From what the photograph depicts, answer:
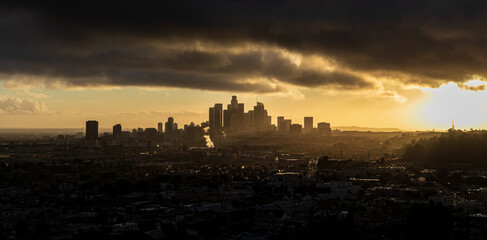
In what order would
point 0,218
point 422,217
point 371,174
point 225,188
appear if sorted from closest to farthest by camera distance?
point 422,217, point 0,218, point 225,188, point 371,174

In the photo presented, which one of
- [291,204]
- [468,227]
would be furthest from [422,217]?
[291,204]

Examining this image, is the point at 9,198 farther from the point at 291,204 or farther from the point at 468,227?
the point at 468,227

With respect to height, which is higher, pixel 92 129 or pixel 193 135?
pixel 92 129

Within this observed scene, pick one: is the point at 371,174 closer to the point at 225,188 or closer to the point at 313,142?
the point at 225,188

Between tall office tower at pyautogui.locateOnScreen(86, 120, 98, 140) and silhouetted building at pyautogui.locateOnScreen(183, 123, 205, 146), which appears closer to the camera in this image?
tall office tower at pyautogui.locateOnScreen(86, 120, 98, 140)

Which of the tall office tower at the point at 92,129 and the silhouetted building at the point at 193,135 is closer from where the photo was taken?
the tall office tower at the point at 92,129

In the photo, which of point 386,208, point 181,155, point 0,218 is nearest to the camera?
point 0,218

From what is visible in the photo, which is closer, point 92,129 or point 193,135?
point 92,129

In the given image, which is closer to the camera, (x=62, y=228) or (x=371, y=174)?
(x=62, y=228)

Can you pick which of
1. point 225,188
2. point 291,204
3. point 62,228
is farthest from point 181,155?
point 62,228
